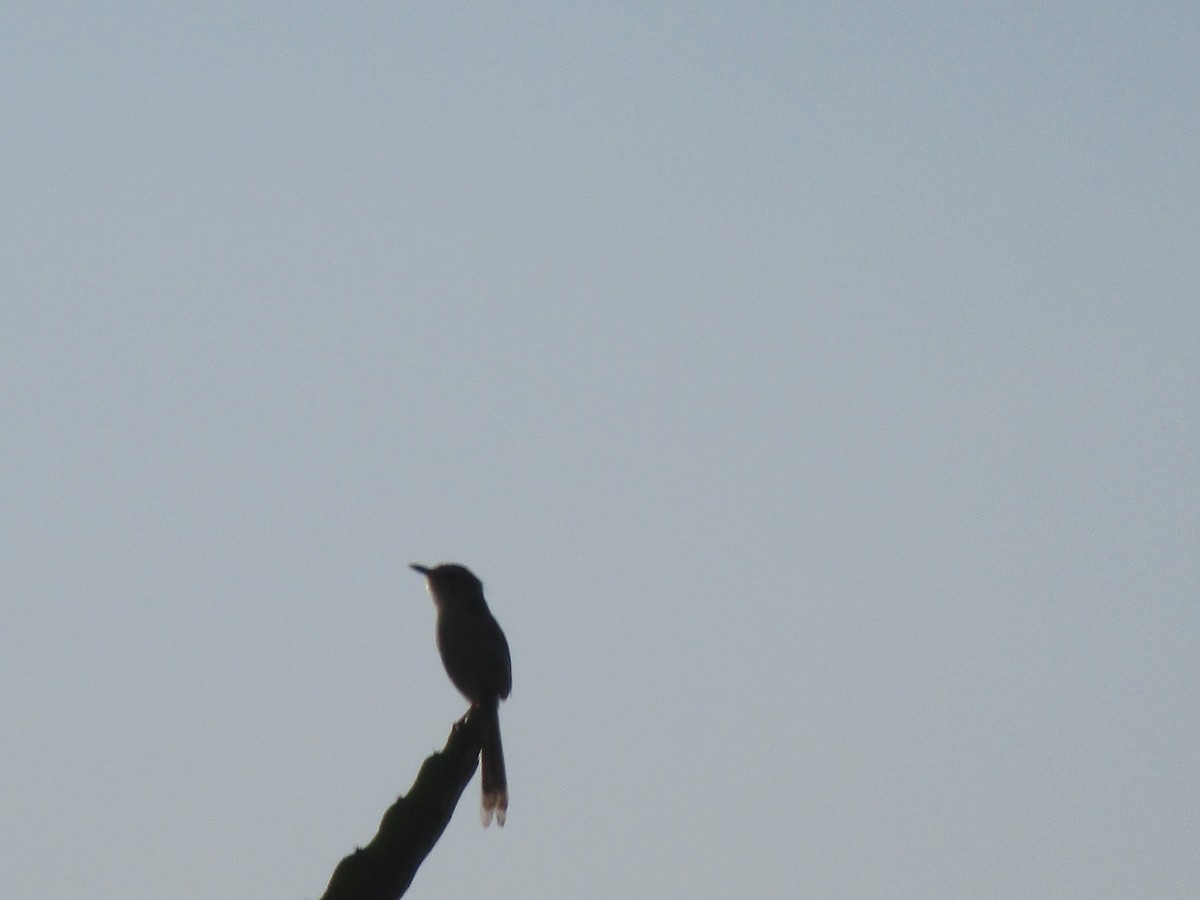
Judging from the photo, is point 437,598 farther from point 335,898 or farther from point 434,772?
point 335,898

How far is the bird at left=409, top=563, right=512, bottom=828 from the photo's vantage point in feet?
43.3

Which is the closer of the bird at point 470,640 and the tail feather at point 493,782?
the tail feather at point 493,782

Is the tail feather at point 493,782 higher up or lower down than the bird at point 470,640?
lower down

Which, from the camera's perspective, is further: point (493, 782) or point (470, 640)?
point (470, 640)

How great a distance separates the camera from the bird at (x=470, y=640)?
13.2 m

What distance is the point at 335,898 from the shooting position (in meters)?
7.02

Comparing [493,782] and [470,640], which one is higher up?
[470,640]

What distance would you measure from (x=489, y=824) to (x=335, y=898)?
5.53 meters

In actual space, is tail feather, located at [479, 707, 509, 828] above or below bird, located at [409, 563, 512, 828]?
below

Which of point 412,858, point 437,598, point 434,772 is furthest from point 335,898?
point 437,598

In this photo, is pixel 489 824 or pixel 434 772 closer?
pixel 434 772

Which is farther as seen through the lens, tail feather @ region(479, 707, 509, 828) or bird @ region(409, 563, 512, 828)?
bird @ region(409, 563, 512, 828)

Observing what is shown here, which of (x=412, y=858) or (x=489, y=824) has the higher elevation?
(x=489, y=824)

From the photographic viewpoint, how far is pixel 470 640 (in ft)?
43.5
